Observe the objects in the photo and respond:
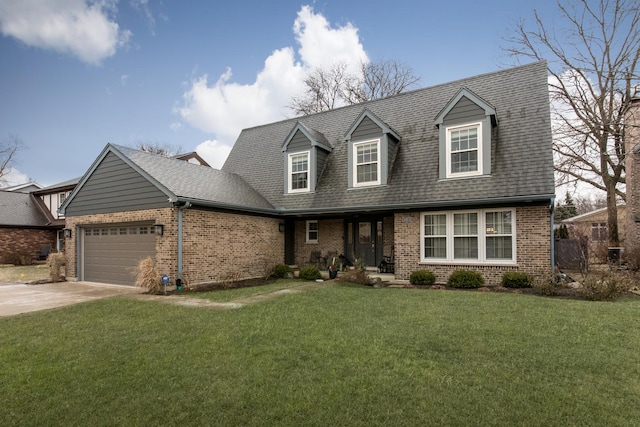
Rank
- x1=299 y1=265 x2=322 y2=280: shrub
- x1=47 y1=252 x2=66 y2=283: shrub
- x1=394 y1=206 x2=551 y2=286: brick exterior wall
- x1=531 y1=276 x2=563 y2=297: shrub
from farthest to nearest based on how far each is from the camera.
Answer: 1. x1=47 y1=252 x2=66 y2=283: shrub
2. x1=299 y1=265 x2=322 y2=280: shrub
3. x1=394 y1=206 x2=551 y2=286: brick exterior wall
4. x1=531 y1=276 x2=563 y2=297: shrub

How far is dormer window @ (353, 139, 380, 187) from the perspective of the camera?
14.0 metres

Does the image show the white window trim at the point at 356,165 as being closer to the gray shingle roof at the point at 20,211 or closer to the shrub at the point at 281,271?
the shrub at the point at 281,271

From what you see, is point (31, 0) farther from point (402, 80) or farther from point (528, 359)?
point (402, 80)

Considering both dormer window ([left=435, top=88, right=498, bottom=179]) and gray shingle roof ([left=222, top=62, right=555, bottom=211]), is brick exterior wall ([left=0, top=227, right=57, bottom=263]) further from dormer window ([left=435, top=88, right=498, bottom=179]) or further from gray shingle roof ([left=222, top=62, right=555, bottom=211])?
dormer window ([left=435, top=88, right=498, bottom=179])

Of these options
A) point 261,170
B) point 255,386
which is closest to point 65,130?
point 261,170

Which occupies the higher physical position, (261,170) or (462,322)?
(261,170)

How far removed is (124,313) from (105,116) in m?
14.9

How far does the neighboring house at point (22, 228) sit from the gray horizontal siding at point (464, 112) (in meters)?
25.8

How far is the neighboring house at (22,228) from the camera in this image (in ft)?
74.9

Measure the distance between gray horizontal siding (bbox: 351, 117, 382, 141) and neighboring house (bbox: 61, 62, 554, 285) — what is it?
0.05m

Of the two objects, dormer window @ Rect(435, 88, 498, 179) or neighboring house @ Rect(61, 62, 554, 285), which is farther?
dormer window @ Rect(435, 88, 498, 179)

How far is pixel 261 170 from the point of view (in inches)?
699

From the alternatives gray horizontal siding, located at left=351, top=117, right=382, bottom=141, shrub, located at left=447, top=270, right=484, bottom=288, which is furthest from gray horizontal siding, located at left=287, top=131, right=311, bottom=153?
shrub, located at left=447, top=270, right=484, bottom=288

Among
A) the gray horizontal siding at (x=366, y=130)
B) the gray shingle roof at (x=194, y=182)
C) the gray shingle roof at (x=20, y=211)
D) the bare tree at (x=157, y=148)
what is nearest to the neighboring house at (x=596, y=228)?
the gray horizontal siding at (x=366, y=130)
